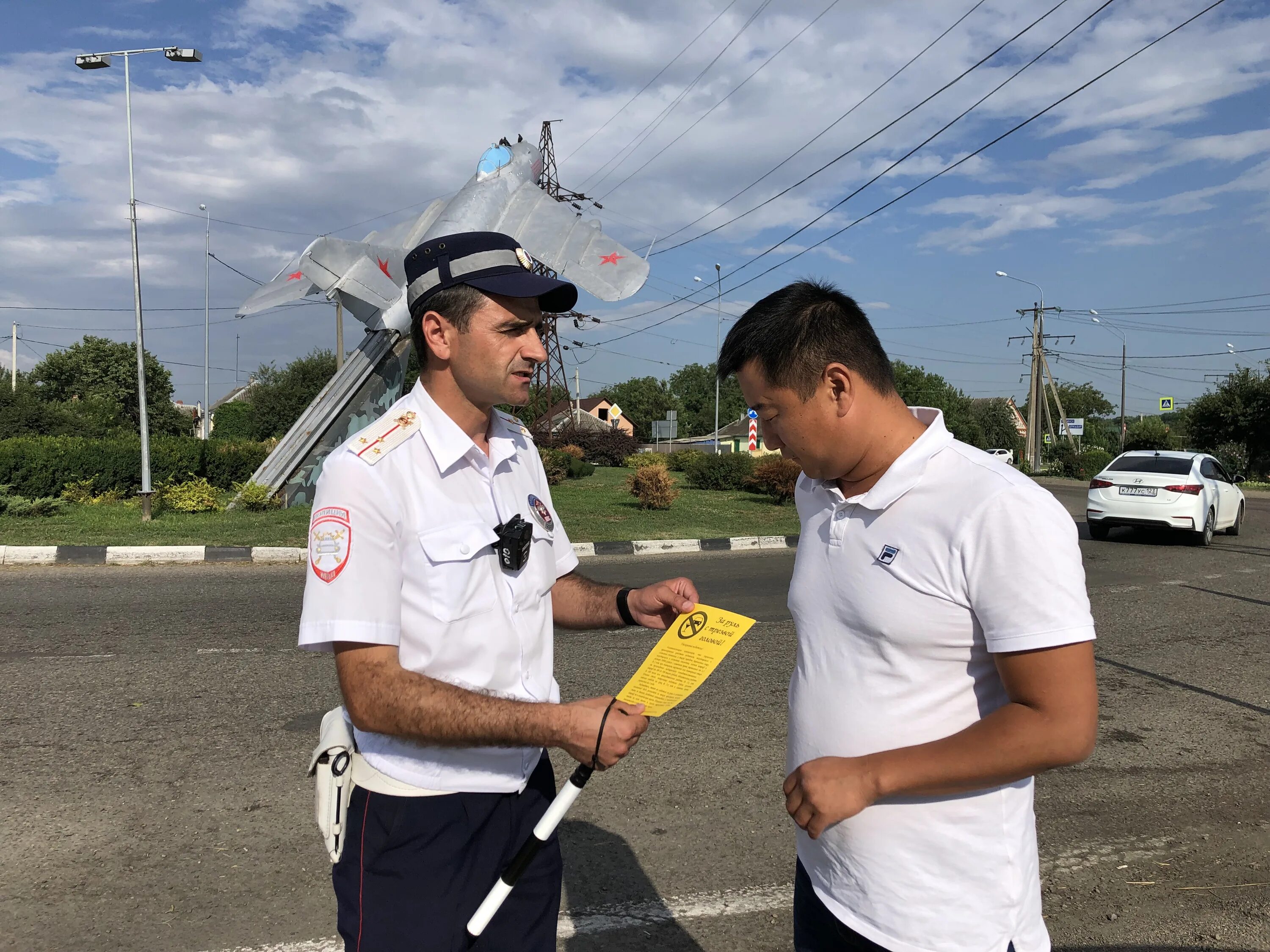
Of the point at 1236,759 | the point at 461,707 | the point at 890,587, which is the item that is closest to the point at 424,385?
the point at 461,707

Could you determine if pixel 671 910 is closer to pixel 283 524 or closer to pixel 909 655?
pixel 909 655

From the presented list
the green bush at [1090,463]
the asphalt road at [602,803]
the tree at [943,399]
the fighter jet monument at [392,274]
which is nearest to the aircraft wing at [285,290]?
the fighter jet monument at [392,274]

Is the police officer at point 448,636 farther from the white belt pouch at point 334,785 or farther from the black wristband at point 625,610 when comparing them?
the black wristband at point 625,610

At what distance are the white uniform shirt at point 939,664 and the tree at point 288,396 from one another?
5591cm

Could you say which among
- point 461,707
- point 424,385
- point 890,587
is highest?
point 424,385

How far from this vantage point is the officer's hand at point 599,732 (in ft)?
5.81

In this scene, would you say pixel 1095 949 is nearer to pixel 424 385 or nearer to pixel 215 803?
pixel 424 385

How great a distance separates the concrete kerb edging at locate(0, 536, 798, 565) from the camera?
11.1m

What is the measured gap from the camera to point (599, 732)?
5.83 feet

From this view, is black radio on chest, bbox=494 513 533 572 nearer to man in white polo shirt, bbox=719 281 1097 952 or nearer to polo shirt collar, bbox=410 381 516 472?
polo shirt collar, bbox=410 381 516 472

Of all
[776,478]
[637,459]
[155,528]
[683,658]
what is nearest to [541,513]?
[683,658]

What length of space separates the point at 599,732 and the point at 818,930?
22.4 inches

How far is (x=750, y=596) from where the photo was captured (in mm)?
9359

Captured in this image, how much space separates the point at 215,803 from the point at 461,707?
286cm
